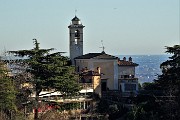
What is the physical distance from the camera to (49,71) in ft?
117

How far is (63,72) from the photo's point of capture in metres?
36.2

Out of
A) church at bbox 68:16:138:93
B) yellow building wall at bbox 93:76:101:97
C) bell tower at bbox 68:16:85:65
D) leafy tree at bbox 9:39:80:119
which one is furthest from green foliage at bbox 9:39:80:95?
bell tower at bbox 68:16:85:65

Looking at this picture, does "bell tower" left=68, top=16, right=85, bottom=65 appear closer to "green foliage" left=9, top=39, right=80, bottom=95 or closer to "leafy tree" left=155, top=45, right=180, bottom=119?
"leafy tree" left=155, top=45, right=180, bottom=119

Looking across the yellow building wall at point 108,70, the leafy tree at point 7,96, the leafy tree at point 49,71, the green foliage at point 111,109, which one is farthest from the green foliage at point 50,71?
the yellow building wall at point 108,70

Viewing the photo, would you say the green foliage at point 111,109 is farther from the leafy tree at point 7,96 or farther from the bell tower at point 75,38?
the bell tower at point 75,38

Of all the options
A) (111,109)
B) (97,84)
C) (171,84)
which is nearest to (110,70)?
(97,84)

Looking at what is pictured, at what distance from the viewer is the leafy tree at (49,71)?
116 ft

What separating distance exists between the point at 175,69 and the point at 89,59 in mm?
11051

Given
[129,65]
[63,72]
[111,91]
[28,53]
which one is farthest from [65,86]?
[129,65]

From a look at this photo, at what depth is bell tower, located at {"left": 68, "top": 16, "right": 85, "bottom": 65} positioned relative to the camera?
2181 inches

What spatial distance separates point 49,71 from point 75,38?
67.1 ft

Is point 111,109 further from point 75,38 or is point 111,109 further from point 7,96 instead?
point 75,38

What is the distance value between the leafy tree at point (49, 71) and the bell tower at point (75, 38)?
18634mm

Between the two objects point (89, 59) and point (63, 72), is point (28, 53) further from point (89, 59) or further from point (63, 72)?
point (89, 59)
